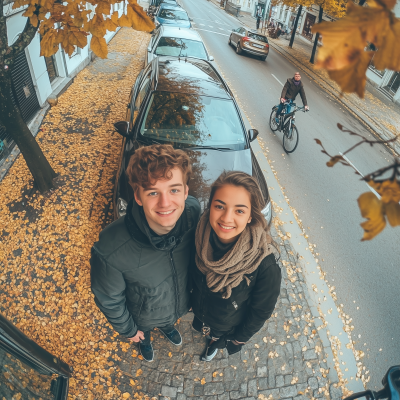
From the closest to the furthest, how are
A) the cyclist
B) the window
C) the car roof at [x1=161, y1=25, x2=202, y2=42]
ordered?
the cyclist
the window
the car roof at [x1=161, y1=25, x2=202, y2=42]

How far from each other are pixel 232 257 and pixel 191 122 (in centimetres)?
285

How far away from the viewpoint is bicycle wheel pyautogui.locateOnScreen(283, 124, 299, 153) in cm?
697

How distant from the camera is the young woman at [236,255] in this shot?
1795 millimetres

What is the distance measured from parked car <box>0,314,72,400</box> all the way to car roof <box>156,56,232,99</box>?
3883 millimetres

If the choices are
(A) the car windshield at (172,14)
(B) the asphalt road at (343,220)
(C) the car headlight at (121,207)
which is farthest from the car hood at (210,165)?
(A) the car windshield at (172,14)

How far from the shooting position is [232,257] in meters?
1.86

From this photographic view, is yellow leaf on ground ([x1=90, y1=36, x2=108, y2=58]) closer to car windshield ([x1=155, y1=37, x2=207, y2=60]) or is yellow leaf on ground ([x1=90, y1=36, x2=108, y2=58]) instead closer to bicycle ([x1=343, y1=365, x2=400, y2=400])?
bicycle ([x1=343, y1=365, x2=400, y2=400])

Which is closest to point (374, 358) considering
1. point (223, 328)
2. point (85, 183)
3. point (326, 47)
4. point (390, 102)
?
point (223, 328)

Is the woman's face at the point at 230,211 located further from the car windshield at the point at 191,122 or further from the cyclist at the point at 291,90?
the cyclist at the point at 291,90

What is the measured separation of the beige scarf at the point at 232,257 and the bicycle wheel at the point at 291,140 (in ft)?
18.7

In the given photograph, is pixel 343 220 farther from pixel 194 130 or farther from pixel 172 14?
pixel 172 14

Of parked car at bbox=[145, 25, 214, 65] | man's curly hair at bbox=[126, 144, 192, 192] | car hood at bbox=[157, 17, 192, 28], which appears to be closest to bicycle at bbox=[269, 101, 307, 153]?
parked car at bbox=[145, 25, 214, 65]

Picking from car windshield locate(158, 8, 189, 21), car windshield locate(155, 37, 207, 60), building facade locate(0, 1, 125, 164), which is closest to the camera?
building facade locate(0, 1, 125, 164)

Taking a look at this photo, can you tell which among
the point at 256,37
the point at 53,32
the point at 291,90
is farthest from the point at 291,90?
the point at 256,37
